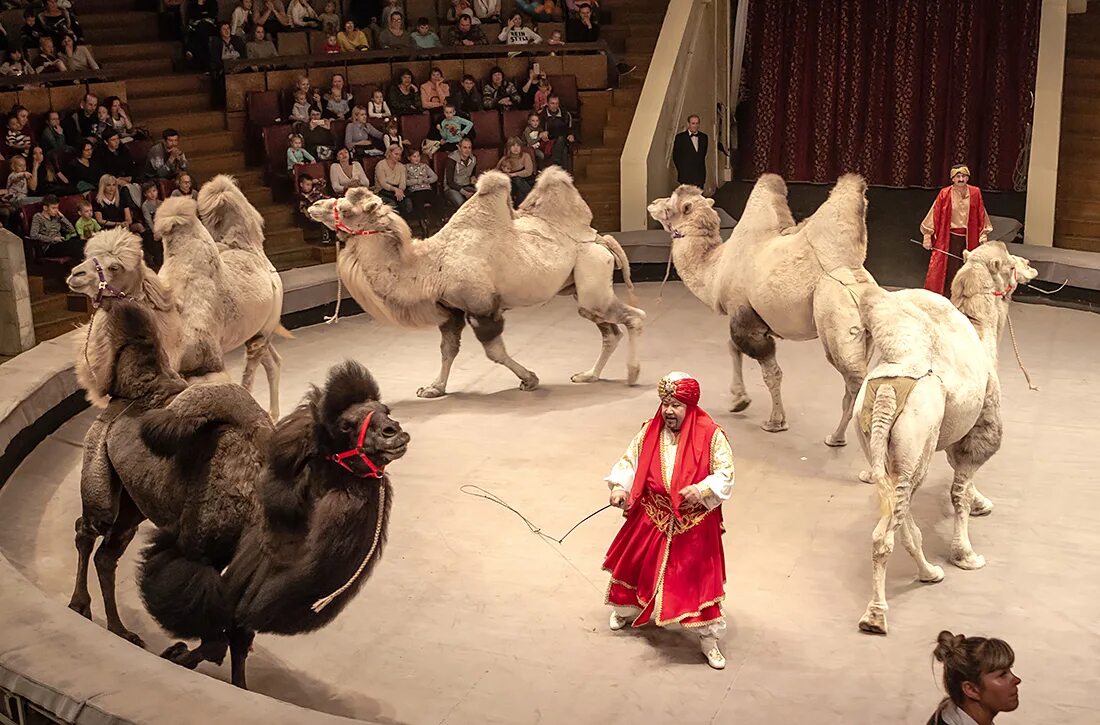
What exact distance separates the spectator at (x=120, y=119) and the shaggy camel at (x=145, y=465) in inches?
262

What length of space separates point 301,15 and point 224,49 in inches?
48.6

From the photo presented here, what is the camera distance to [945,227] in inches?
396

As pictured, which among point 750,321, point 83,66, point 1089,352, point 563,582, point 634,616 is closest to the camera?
point 634,616

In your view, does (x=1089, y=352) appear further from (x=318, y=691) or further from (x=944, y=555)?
(x=318, y=691)

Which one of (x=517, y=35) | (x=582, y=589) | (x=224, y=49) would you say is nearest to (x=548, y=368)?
(x=582, y=589)

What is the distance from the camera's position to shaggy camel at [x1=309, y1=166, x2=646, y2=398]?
8680 mm

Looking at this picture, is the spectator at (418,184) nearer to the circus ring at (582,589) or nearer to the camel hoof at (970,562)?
the circus ring at (582,589)

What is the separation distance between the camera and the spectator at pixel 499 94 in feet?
45.4

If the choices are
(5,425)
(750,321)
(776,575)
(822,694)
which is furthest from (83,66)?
(822,694)

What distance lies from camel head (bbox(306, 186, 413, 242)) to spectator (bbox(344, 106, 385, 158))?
4.34 meters

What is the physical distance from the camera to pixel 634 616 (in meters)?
5.89

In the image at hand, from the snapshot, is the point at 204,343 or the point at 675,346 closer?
the point at 204,343

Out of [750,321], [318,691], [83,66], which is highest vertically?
[83,66]

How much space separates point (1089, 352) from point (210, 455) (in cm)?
705
